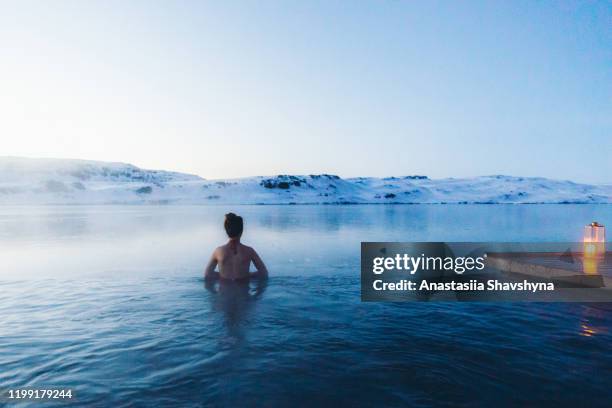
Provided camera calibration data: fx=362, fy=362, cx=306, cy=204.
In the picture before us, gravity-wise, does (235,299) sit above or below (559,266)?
below

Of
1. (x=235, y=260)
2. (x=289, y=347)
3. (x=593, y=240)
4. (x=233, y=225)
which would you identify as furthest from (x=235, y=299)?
(x=593, y=240)

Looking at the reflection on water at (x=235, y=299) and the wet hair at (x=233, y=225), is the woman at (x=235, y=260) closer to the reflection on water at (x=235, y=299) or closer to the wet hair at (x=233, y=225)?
the wet hair at (x=233, y=225)

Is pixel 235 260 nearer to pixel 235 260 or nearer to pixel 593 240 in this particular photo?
pixel 235 260

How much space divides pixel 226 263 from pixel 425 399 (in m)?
7.87

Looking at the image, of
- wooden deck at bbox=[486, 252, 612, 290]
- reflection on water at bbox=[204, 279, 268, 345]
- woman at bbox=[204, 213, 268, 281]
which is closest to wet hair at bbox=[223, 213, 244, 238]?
woman at bbox=[204, 213, 268, 281]

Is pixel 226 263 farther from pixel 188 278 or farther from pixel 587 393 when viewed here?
pixel 587 393

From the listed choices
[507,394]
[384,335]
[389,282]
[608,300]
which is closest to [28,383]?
[384,335]

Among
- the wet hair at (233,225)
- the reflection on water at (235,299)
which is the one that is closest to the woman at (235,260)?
the wet hair at (233,225)

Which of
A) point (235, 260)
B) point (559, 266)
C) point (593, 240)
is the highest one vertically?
point (593, 240)

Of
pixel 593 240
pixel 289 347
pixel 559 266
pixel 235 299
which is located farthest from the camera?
pixel 559 266

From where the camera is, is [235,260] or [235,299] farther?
[235,260]

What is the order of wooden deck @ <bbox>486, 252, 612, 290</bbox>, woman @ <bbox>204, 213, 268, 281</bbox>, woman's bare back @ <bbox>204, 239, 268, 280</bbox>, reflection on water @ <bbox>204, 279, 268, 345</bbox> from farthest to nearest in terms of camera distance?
wooden deck @ <bbox>486, 252, 612, 290</bbox> → woman's bare back @ <bbox>204, 239, 268, 280</bbox> → woman @ <bbox>204, 213, 268, 281</bbox> → reflection on water @ <bbox>204, 279, 268, 345</bbox>

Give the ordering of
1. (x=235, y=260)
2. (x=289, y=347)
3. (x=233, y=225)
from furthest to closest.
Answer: (x=235, y=260) → (x=233, y=225) → (x=289, y=347)

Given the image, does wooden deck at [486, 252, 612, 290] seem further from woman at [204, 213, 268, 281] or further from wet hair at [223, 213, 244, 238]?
wet hair at [223, 213, 244, 238]
